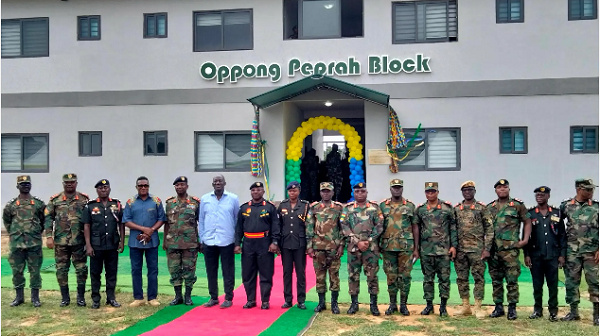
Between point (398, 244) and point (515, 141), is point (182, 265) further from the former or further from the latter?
point (515, 141)

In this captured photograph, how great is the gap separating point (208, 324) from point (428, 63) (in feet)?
28.8

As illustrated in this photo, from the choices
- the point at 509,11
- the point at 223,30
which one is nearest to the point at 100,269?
the point at 223,30

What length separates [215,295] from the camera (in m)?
8.55

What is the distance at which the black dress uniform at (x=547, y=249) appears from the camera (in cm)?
765

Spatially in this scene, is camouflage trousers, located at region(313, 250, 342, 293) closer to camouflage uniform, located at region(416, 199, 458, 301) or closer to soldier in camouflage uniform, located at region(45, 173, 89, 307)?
camouflage uniform, located at region(416, 199, 458, 301)

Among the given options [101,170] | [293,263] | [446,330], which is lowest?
[446,330]

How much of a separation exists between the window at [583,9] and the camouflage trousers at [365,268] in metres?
8.74

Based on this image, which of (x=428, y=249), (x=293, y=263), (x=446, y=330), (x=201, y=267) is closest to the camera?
(x=446, y=330)

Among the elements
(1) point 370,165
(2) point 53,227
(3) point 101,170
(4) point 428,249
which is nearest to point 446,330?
Answer: (4) point 428,249

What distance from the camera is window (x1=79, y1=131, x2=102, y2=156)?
15.2 m

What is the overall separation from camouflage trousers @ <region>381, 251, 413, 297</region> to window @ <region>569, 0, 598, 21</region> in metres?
8.49

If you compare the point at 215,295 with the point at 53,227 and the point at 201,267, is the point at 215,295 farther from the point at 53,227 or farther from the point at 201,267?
the point at 201,267

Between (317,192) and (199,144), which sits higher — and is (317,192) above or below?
below

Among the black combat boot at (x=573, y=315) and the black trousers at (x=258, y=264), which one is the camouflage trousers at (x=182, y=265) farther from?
the black combat boot at (x=573, y=315)
